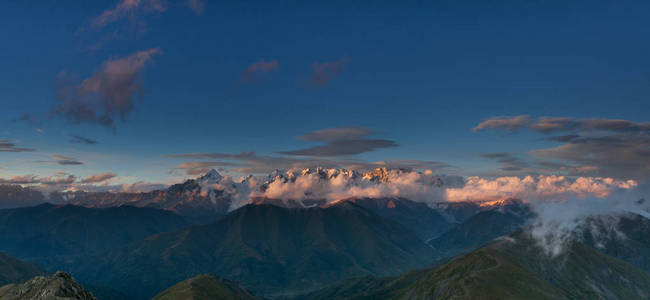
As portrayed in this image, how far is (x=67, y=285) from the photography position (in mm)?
128625

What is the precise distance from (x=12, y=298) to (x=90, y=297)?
4313 centimetres

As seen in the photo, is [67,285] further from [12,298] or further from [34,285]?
[12,298]

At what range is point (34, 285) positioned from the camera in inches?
5512

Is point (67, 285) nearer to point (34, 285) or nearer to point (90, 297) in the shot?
point (90, 297)

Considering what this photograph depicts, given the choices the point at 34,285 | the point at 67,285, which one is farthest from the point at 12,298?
the point at 67,285

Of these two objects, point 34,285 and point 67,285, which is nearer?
point 67,285

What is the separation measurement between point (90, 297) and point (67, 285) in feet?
27.3

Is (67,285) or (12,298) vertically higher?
(67,285)

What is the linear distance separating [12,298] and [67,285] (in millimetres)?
37824

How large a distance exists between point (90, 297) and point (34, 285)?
28.6 meters

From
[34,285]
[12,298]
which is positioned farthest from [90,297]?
[12,298]

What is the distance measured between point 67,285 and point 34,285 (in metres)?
22.6

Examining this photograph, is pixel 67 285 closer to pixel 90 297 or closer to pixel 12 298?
pixel 90 297

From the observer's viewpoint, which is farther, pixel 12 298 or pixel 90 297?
pixel 12 298
